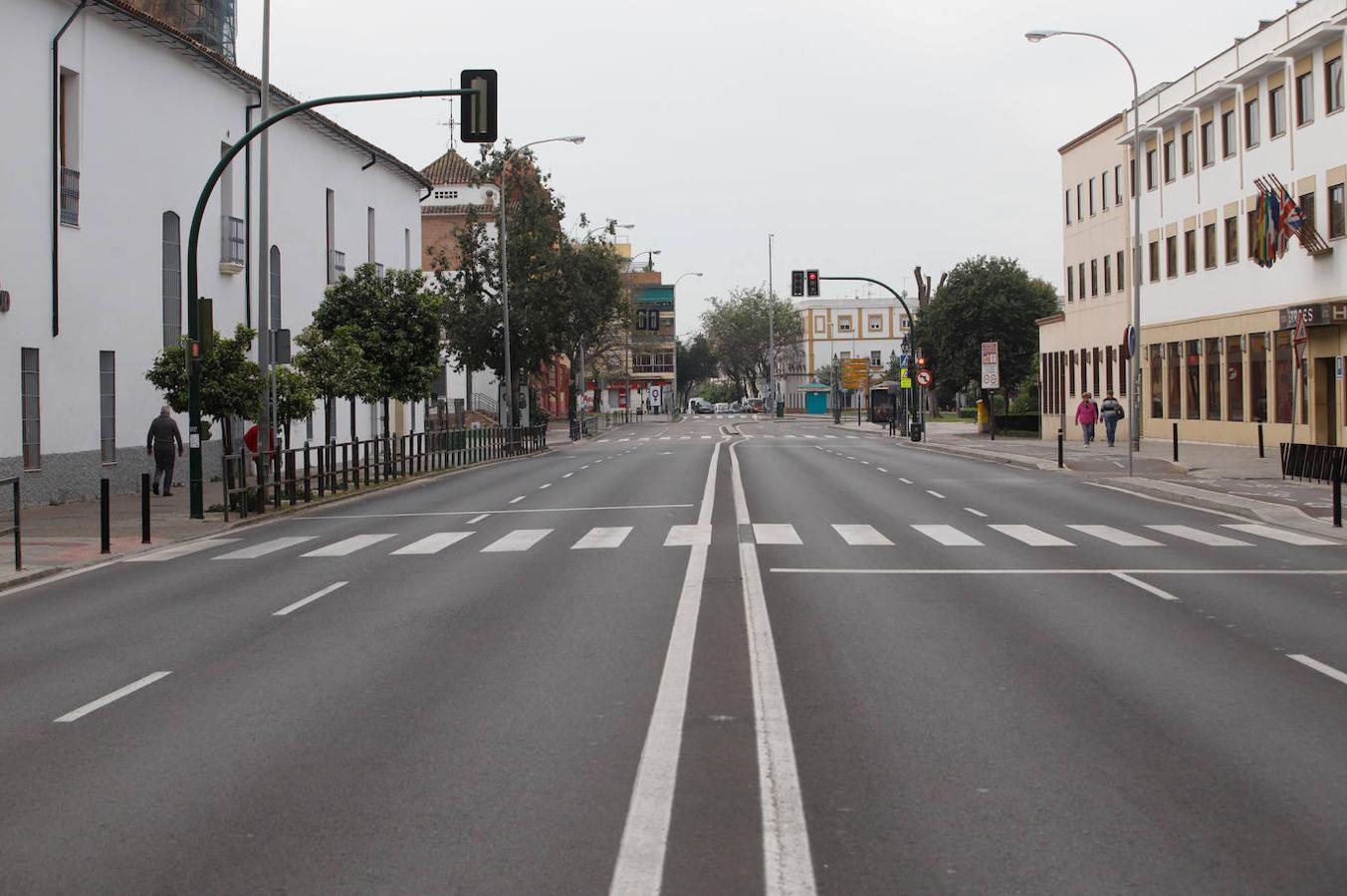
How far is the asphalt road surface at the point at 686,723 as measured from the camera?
538 cm

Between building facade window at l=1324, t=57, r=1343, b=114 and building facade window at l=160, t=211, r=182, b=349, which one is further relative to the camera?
building facade window at l=1324, t=57, r=1343, b=114

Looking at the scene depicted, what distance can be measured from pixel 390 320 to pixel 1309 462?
21203 mm

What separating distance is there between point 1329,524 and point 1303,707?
496 inches

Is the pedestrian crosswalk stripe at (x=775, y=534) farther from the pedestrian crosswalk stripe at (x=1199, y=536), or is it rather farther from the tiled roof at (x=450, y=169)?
the tiled roof at (x=450, y=169)

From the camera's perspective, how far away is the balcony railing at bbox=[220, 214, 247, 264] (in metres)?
36.5

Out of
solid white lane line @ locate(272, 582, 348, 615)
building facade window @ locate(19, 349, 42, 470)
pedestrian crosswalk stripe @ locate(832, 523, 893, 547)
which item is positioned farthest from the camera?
building facade window @ locate(19, 349, 42, 470)

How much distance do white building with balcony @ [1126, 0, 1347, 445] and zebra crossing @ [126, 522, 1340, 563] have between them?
14555mm

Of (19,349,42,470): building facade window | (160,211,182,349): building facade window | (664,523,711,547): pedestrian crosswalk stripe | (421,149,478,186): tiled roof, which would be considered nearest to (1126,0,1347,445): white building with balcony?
(664,523,711,547): pedestrian crosswalk stripe

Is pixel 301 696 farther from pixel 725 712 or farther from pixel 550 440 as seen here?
pixel 550 440

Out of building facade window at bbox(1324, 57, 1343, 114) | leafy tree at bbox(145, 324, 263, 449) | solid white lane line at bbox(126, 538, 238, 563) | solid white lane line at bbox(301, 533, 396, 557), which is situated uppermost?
building facade window at bbox(1324, 57, 1343, 114)

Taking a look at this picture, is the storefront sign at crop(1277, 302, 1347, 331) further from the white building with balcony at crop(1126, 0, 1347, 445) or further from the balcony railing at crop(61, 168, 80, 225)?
the balcony railing at crop(61, 168, 80, 225)

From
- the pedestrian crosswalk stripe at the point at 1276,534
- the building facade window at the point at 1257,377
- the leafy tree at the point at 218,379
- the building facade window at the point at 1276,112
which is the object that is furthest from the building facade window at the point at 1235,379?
the leafy tree at the point at 218,379

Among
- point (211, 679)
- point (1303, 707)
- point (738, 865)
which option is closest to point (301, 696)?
point (211, 679)

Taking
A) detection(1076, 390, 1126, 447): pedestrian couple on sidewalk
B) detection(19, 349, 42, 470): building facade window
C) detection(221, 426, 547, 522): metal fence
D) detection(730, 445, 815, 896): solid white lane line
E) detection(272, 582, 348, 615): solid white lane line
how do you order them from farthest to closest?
detection(1076, 390, 1126, 447): pedestrian couple on sidewalk
detection(19, 349, 42, 470): building facade window
detection(221, 426, 547, 522): metal fence
detection(272, 582, 348, 615): solid white lane line
detection(730, 445, 815, 896): solid white lane line
